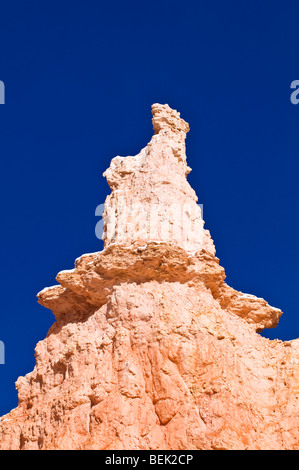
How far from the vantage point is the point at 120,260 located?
60.1 ft

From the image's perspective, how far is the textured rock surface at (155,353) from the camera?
53.1 feet

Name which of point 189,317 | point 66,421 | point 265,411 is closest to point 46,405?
point 66,421

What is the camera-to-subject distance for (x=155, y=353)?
55.7 ft

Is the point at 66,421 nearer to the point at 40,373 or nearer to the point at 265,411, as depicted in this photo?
the point at 40,373

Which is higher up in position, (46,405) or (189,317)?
(189,317)

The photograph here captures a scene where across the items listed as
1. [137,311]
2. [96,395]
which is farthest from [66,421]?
[137,311]

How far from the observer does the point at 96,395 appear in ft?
54.4

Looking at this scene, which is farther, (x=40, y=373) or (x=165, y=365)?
(x=40, y=373)

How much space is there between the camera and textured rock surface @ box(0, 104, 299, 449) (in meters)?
16.2
